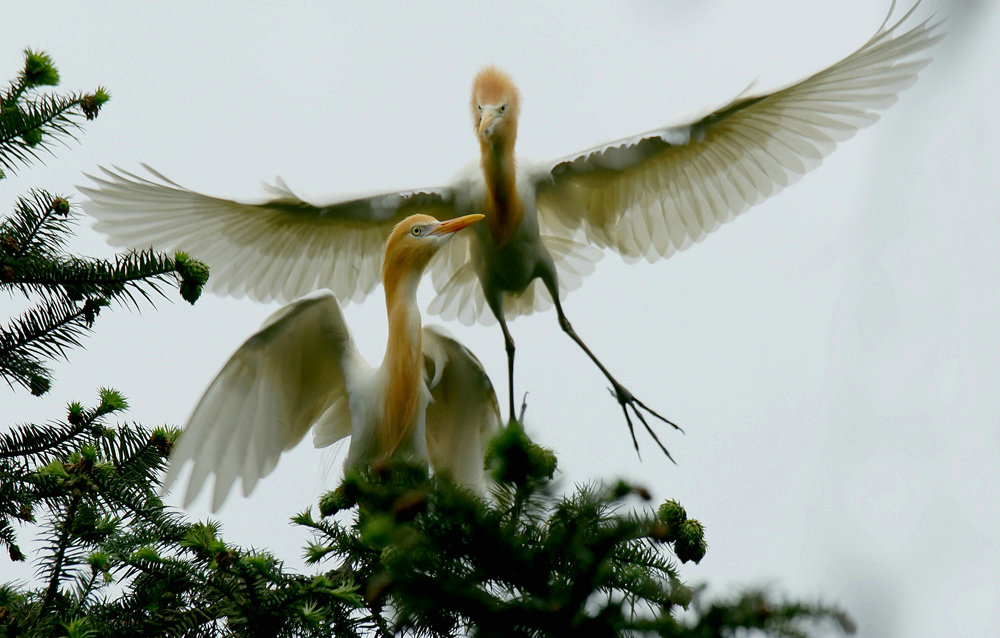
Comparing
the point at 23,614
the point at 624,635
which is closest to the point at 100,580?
the point at 23,614

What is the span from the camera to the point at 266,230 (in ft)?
A: 12.7

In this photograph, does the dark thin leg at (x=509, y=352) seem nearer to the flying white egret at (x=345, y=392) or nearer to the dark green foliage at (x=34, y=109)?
the flying white egret at (x=345, y=392)

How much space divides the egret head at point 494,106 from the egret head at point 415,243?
56cm

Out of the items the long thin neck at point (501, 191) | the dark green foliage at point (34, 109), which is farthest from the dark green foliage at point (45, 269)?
the long thin neck at point (501, 191)

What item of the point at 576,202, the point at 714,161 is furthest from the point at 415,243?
the point at 714,161

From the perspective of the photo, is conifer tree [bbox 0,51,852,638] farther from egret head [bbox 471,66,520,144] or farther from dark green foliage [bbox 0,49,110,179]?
egret head [bbox 471,66,520,144]

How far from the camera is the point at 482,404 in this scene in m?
3.34

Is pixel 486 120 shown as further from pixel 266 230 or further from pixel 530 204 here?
pixel 266 230

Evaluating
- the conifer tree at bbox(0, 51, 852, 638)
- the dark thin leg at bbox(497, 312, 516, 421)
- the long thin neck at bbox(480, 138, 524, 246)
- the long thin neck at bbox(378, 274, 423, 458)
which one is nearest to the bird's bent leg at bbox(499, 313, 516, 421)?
the dark thin leg at bbox(497, 312, 516, 421)

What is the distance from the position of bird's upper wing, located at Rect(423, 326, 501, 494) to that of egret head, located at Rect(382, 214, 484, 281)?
0.79 feet

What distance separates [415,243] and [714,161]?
142 cm

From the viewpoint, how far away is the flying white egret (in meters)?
2.95

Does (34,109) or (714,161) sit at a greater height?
(714,161)

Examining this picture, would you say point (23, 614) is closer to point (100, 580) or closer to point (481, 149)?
point (100, 580)
